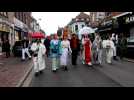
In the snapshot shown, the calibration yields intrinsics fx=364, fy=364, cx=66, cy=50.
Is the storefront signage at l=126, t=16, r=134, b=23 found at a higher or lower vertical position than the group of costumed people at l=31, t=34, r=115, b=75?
higher

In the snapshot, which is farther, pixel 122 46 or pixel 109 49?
pixel 122 46

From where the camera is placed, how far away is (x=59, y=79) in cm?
1513

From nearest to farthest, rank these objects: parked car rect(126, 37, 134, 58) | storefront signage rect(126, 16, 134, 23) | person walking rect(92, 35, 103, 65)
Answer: person walking rect(92, 35, 103, 65) → parked car rect(126, 37, 134, 58) → storefront signage rect(126, 16, 134, 23)

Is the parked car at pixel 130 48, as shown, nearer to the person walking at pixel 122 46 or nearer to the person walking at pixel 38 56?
the person walking at pixel 122 46

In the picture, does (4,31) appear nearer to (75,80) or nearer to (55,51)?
(55,51)

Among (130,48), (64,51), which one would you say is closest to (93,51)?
(64,51)

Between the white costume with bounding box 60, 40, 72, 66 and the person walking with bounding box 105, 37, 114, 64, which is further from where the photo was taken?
the person walking with bounding box 105, 37, 114, 64

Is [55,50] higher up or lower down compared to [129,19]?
lower down

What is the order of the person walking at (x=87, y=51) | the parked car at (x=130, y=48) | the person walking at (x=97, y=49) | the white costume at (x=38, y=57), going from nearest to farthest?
1. the white costume at (x=38, y=57)
2. the person walking at (x=87, y=51)
3. the person walking at (x=97, y=49)
4. the parked car at (x=130, y=48)

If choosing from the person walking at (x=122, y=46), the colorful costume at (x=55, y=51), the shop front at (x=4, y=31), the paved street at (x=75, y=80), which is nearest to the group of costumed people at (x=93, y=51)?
the person walking at (x=122, y=46)

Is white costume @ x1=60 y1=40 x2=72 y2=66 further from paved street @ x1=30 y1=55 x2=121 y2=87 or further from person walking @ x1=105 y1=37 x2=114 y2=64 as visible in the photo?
person walking @ x1=105 y1=37 x2=114 y2=64

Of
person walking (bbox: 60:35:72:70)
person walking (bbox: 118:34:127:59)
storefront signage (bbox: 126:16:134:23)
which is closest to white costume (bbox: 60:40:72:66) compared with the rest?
person walking (bbox: 60:35:72:70)
